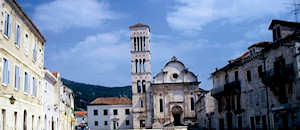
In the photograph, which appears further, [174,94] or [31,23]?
[174,94]

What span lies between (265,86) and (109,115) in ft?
170

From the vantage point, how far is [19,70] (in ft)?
61.5

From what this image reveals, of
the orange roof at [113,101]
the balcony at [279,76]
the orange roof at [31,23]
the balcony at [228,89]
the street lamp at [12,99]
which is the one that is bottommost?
the orange roof at [113,101]

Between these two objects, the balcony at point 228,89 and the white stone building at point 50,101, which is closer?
the white stone building at point 50,101

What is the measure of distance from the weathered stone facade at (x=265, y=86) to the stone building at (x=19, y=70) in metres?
18.1

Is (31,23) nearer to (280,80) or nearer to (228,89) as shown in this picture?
(280,80)

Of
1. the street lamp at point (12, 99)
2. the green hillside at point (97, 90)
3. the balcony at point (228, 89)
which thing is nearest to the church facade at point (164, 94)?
the balcony at point (228, 89)

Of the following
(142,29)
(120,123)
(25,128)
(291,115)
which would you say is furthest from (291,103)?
(120,123)

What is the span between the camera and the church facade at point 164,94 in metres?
67.2

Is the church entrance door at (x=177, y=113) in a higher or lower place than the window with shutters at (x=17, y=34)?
lower

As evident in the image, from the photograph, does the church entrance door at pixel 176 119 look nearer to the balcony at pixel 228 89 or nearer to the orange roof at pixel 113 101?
the orange roof at pixel 113 101

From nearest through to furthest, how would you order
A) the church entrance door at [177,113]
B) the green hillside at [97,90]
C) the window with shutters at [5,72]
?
1. the window with shutters at [5,72]
2. the church entrance door at [177,113]
3. the green hillside at [97,90]

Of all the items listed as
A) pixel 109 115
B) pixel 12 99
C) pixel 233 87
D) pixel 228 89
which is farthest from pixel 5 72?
pixel 109 115

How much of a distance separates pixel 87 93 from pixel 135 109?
12022cm
